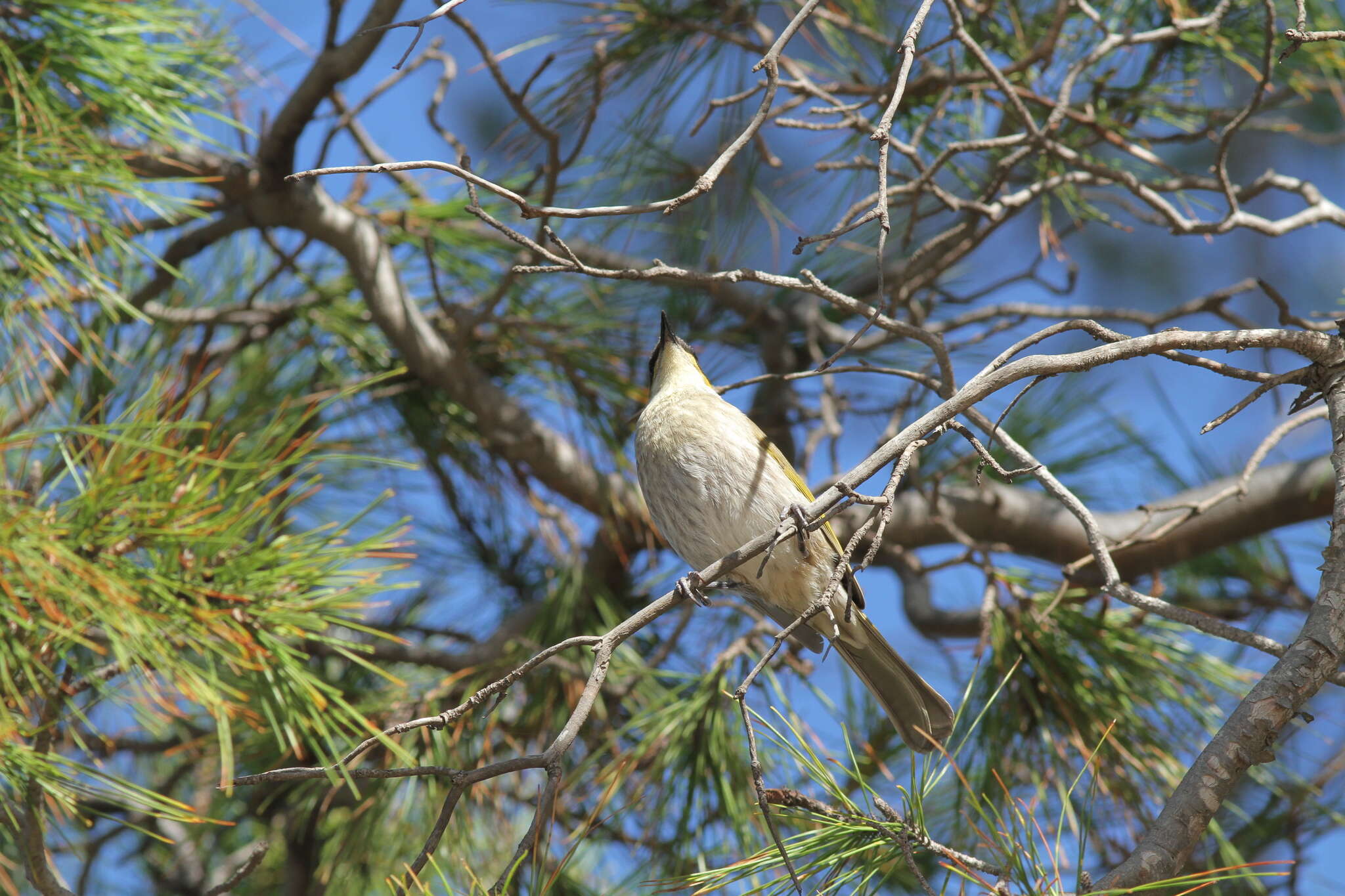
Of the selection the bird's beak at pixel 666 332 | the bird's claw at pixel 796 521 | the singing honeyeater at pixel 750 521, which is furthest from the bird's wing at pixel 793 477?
the bird's claw at pixel 796 521

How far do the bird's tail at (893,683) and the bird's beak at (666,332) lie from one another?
3.21 ft

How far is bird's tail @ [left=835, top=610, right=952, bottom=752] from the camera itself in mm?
2303

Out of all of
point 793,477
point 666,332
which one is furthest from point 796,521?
point 666,332

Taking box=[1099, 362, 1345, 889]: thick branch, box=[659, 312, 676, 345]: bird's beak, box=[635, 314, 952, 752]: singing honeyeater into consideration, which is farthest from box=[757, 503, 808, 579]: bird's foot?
box=[659, 312, 676, 345]: bird's beak

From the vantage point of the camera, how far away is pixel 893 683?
7.83ft

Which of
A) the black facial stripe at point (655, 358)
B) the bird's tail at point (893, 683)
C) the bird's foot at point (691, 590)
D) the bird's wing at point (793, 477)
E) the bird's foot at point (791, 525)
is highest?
the black facial stripe at point (655, 358)

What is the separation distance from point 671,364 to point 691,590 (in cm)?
112

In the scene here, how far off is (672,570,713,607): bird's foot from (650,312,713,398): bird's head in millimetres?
828

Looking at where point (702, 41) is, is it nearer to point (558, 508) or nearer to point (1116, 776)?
point (558, 508)

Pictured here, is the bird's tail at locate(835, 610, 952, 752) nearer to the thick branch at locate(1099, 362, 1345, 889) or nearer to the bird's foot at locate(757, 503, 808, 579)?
the bird's foot at locate(757, 503, 808, 579)

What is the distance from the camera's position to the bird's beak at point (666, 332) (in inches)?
115

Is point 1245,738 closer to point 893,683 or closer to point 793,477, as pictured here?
point 893,683

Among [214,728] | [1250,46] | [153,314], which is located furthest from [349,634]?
[1250,46]

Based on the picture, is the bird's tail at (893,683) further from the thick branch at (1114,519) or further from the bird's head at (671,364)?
the bird's head at (671,364)
